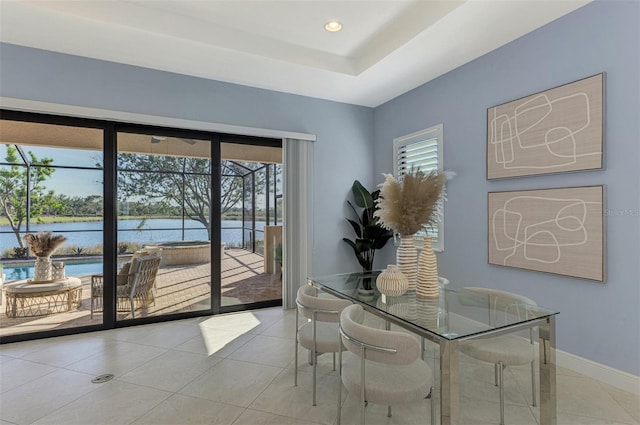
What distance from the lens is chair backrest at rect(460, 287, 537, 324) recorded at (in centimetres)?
172

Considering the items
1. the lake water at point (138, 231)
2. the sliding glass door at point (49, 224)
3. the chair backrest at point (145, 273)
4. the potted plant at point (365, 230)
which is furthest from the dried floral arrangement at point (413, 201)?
the sliding glass door at point (49, 224)

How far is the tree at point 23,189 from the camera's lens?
3.15 metres

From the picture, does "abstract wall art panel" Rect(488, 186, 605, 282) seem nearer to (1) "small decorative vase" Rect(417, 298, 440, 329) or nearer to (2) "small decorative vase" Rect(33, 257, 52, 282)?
(1) "small decorative vase" Rect(417, 298, 440, 329)

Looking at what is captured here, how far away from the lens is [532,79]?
9.16 ft

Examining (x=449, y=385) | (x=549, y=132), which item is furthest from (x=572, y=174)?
(x=449, y=385)

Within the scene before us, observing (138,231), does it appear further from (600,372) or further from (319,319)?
(600,372)

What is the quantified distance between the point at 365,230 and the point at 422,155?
1299mm

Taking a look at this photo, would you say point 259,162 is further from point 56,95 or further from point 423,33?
point 423,33

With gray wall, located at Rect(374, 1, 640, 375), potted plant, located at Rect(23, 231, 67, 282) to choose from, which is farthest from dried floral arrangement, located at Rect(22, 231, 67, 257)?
gray wall, located at Rect(374, 1, 640, 375)

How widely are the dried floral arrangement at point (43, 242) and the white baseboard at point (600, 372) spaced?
Answer: 5.01 metres

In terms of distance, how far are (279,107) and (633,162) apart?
3.61 metres

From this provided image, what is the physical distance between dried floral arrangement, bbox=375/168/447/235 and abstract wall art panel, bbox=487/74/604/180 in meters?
1.31

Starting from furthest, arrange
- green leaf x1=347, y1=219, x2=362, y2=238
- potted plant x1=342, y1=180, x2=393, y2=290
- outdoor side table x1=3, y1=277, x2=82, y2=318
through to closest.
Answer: green leaf x1=347, y1=219, x2=362, y2=238, potted plant x1=342, y1=180, x2=393, y2=290, outdoor side table x1=3, y1=277, x2=82, y2=318

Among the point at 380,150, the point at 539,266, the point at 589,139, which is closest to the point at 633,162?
the point at 589,139
